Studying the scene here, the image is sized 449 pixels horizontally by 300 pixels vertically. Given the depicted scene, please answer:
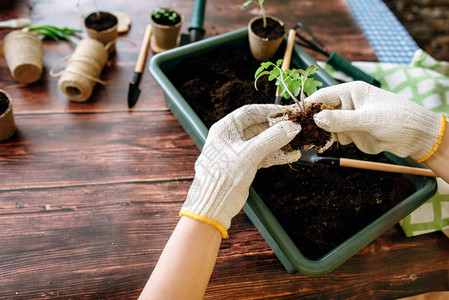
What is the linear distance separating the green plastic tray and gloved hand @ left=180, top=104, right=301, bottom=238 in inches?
3.2

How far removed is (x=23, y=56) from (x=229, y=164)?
851mm

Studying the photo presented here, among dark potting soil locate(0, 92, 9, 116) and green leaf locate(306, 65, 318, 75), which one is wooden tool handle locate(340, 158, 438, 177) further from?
dark potting soil locate(0, 92, 9, 116)

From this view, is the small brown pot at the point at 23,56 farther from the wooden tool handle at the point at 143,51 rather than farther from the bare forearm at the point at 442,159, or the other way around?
the bare forearm at the point at 442,159

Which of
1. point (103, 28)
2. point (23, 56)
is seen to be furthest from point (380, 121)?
point (23, 56)

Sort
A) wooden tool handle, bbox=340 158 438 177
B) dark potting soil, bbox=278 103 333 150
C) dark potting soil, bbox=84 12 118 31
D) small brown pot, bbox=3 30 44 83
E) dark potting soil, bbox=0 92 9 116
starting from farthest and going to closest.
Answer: dark potting soil, bbox=84 12 118 31, small brown pot, bbox=3 30 44 83, dark potting soil, bbox=0 92 9 116, wooden tool handle, bbox=340 158 438 177, dark potting soil, bbox=278 103 333 150

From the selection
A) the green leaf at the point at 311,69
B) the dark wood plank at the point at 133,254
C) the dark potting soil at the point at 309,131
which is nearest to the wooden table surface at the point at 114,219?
the dark wood plank at the point at 133,254

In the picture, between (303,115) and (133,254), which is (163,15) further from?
(133,254)

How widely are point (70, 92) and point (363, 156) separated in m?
0.96

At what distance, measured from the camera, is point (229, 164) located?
2.14 feet

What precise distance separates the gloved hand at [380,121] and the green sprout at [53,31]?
3.24ft

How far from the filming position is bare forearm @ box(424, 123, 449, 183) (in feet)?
2.40

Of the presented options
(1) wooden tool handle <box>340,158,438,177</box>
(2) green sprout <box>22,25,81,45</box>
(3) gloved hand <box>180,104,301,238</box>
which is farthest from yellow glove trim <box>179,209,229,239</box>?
(2) green sprout <box>22,25,81,45</box>

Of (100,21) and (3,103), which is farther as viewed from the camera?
(100,21)

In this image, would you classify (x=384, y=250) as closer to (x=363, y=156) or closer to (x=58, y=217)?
(x=363, y=156)
